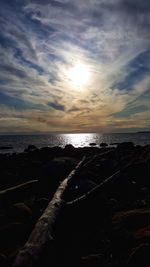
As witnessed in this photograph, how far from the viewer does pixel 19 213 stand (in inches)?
226

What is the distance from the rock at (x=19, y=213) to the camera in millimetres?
5605

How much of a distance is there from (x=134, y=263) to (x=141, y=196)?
4706 millimetres

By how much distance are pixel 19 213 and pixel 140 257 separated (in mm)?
3371

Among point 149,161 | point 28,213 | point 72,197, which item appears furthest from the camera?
point 149,161

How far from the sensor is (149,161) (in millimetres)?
12094

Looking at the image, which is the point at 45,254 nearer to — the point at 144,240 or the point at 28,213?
the point at 144,240

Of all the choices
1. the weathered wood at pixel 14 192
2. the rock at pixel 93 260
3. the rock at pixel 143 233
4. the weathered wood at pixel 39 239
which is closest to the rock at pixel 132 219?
the rock at pixel 143 233

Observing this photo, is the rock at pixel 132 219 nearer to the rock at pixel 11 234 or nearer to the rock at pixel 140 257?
the rock at pixel 140 257

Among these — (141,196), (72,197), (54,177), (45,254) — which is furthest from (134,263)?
(54,177)

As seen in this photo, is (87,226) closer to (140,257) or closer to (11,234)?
(11,234)

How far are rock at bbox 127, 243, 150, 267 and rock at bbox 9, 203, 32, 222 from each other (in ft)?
9.68

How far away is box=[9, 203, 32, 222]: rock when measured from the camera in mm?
5605

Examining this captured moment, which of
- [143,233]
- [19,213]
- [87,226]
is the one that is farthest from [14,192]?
[143,233]

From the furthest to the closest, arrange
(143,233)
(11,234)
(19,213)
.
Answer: (19,213) → (11,234) → (143,233)
